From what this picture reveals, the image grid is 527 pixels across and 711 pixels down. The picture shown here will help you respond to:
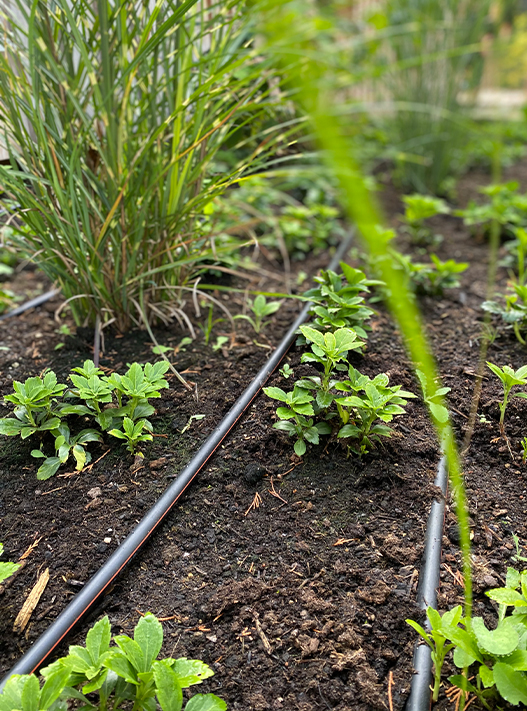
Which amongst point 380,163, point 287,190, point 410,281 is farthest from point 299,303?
point 380,163

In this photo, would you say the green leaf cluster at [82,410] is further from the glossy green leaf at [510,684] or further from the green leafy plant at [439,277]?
the green leafy plant at [439,277]

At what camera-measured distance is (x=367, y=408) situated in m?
1.13

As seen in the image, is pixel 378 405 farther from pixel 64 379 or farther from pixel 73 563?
pixel 64 379

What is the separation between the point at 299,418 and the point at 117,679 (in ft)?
2.01

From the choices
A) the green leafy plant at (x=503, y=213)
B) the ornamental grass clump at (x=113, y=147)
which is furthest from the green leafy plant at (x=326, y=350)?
the green leafy plant at (x=503, y=213)

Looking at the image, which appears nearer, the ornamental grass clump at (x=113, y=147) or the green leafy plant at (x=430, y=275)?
the ornamental grass clump at (x=113, y=147)

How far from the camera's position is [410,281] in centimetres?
195

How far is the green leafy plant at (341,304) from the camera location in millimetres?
1401

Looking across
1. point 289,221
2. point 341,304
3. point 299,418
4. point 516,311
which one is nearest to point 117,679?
point 299,418

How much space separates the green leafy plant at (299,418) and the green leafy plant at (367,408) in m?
0.06

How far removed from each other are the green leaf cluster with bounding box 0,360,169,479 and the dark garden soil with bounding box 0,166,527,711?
5cm

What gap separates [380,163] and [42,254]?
125 inches

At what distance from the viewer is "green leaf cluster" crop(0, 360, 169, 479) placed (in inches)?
46.1

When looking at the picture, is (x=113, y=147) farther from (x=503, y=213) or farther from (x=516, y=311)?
(x=503, y=213)
